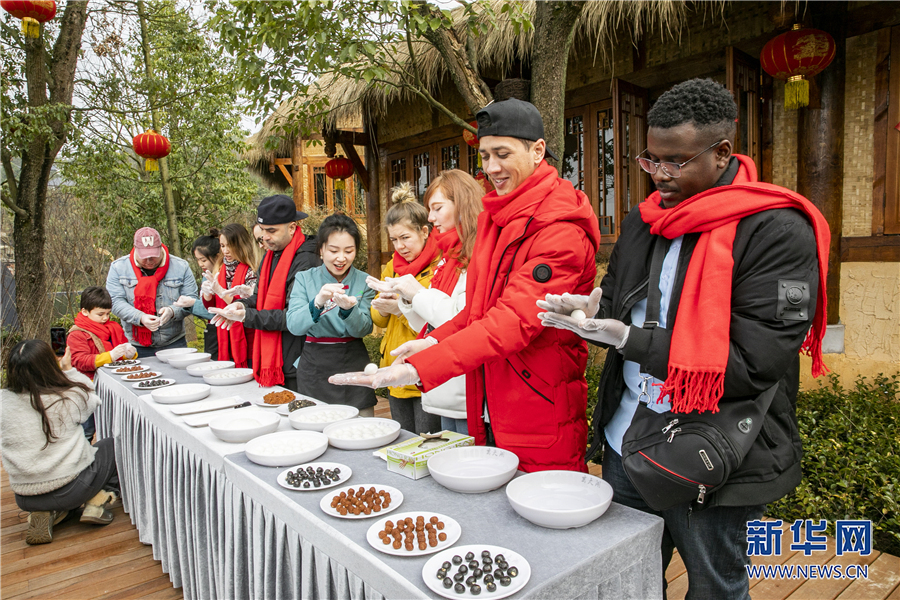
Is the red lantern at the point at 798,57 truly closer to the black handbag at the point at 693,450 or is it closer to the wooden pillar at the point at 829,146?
the wooden pillar at the point at 829,146

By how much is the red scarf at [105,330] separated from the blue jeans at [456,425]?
9.96ft

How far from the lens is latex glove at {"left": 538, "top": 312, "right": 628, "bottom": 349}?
1.20m

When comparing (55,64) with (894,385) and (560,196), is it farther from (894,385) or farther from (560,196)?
(894,385)

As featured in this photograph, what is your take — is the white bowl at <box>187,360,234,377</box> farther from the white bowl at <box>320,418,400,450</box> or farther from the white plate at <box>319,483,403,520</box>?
the white plate at <box>319,483,403,520</box>

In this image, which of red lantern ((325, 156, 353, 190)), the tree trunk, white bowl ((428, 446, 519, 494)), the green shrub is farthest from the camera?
red lantern ((325, 156, 353, 190))

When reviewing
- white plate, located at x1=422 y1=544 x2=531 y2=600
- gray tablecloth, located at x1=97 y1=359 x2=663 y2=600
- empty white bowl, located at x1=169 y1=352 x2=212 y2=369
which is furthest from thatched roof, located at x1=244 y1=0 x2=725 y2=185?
white plate, located at x1=422 y1=544 x2=531 y2=600

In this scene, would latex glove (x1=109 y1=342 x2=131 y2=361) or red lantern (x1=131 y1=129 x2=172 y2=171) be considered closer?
latex glove (x1=109 y1=342 x2=131 y2=361)

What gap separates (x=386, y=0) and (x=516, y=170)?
1612 millimetres

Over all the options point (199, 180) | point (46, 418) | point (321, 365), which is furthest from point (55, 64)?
point (321, 365)

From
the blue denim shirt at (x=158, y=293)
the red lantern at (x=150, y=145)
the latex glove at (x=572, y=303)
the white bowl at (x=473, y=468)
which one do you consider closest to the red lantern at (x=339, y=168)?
the red lantern at (x=150, y=145)

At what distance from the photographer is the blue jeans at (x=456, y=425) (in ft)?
7.07

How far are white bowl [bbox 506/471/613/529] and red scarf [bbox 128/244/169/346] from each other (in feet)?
11.7

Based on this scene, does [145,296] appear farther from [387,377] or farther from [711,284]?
[711,284]

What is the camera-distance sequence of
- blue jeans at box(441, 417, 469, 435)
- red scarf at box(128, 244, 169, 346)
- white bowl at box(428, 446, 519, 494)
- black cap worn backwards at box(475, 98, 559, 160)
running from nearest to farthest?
white bowl at box(428, 446, 519, 494) → black cap worn backwards at box(475, 98, 559, 160) → blue jeans at box(441, 417, 469, 435) → red scarf at box(128, 244, 169, 346)
